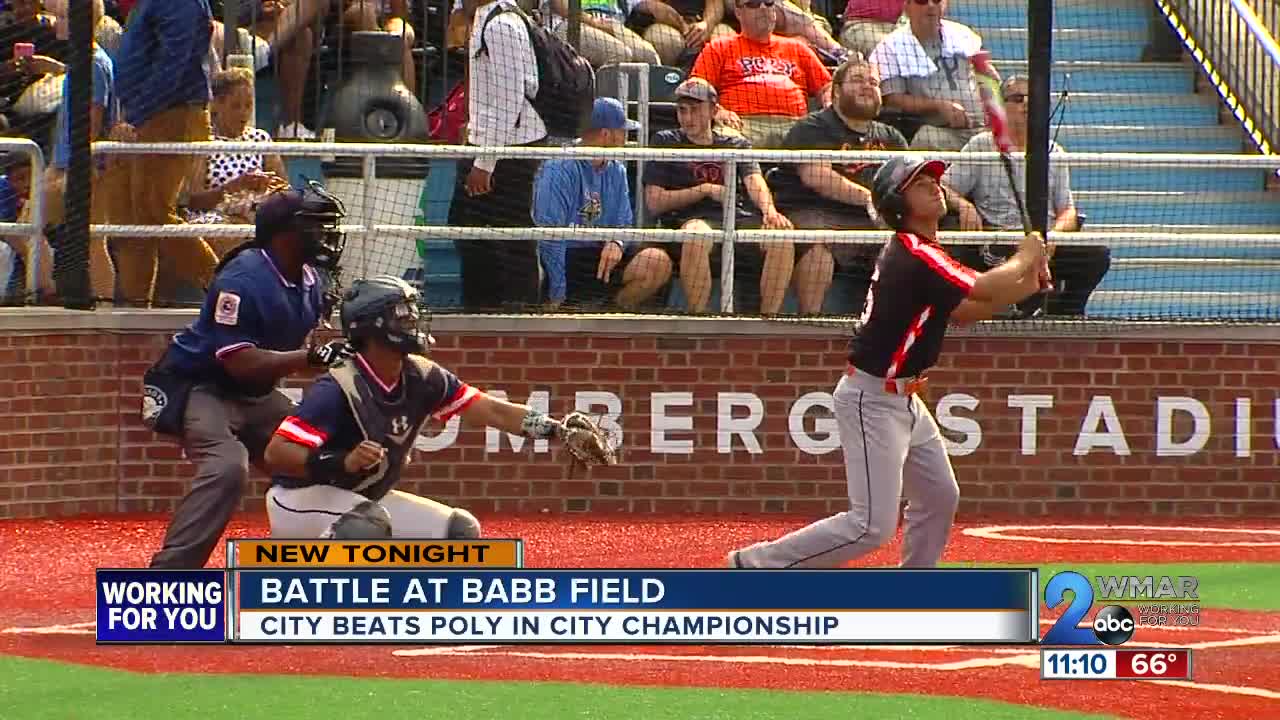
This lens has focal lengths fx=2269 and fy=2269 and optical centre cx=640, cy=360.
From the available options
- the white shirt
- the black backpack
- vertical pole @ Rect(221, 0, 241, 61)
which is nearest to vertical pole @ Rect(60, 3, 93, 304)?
vertical pole @ Rect(221, 0, 241, 61)

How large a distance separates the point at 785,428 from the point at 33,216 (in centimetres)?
432

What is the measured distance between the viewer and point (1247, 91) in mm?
15477

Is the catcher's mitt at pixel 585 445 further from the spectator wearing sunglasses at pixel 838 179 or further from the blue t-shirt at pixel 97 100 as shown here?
the blue t-shirt at pixel 97 100

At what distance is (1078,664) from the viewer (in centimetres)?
794

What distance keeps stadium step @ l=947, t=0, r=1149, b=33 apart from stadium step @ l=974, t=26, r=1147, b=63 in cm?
6

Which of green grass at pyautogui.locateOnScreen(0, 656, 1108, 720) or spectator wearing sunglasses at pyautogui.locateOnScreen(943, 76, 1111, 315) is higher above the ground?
spectator wearing sunglasses at pyautogui.locateOnScreen(943, 76, 1111, 315)

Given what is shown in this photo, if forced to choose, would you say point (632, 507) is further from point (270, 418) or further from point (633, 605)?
point (633, 605)

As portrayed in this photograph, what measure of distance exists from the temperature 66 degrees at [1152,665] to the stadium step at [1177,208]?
643 cm

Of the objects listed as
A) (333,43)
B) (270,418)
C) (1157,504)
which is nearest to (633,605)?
(270,418)

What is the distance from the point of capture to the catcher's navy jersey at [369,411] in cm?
803

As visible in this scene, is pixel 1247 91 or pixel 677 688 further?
pixel 1247 91

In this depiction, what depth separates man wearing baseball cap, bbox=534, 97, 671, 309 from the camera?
42.3 ft

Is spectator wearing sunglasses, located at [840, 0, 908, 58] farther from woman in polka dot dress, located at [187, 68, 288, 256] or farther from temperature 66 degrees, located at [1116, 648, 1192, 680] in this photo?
temperature 66 degrees, located at [1116, 648, 1192, 680]

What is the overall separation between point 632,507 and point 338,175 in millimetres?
2692
